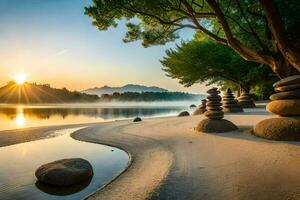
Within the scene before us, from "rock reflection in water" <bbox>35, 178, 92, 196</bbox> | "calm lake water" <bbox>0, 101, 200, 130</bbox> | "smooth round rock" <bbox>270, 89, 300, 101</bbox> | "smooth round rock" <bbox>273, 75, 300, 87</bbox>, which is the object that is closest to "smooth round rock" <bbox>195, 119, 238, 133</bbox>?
"smooth round rock" <bbox>270, 89, 300, 101</bbox>

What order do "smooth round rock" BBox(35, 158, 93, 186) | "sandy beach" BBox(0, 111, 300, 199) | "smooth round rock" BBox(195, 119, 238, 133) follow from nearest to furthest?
"sandy beach" BBox(0, 111, 300, 199)
"smooth round rock" BBox(35, 158, 93, 186)
"smooth round rock" BBox(195, 119, 238, 133)

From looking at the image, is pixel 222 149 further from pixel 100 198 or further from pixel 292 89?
pixel 100 198

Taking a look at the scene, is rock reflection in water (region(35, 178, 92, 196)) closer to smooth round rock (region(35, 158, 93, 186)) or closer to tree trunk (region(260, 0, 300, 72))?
smooth round rock (region(35, 158, 93, 186))

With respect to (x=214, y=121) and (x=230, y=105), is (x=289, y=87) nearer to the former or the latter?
(x=214, y=121)

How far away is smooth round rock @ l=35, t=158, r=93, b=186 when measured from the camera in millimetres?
8416

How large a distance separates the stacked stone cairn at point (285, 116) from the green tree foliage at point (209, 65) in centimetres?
2626

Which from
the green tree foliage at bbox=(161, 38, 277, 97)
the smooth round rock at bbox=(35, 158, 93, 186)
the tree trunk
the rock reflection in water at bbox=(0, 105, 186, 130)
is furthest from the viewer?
the green tree foliage at bbox=(161, 38, 277, 97)

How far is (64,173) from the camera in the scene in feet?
28.1

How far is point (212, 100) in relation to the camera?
15633mm

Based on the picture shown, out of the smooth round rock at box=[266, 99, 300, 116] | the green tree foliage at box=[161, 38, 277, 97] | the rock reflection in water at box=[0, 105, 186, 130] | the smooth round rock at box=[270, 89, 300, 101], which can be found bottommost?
the rock reflection in water at box=[0, 105, 186, 130]

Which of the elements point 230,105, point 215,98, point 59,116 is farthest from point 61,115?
point 215,98

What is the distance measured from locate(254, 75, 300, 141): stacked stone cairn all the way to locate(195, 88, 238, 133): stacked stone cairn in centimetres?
195

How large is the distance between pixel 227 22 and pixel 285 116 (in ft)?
18.3

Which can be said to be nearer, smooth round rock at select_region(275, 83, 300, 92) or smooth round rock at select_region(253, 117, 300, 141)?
smooth round rock at select_region(253, 117, 300, 141)
